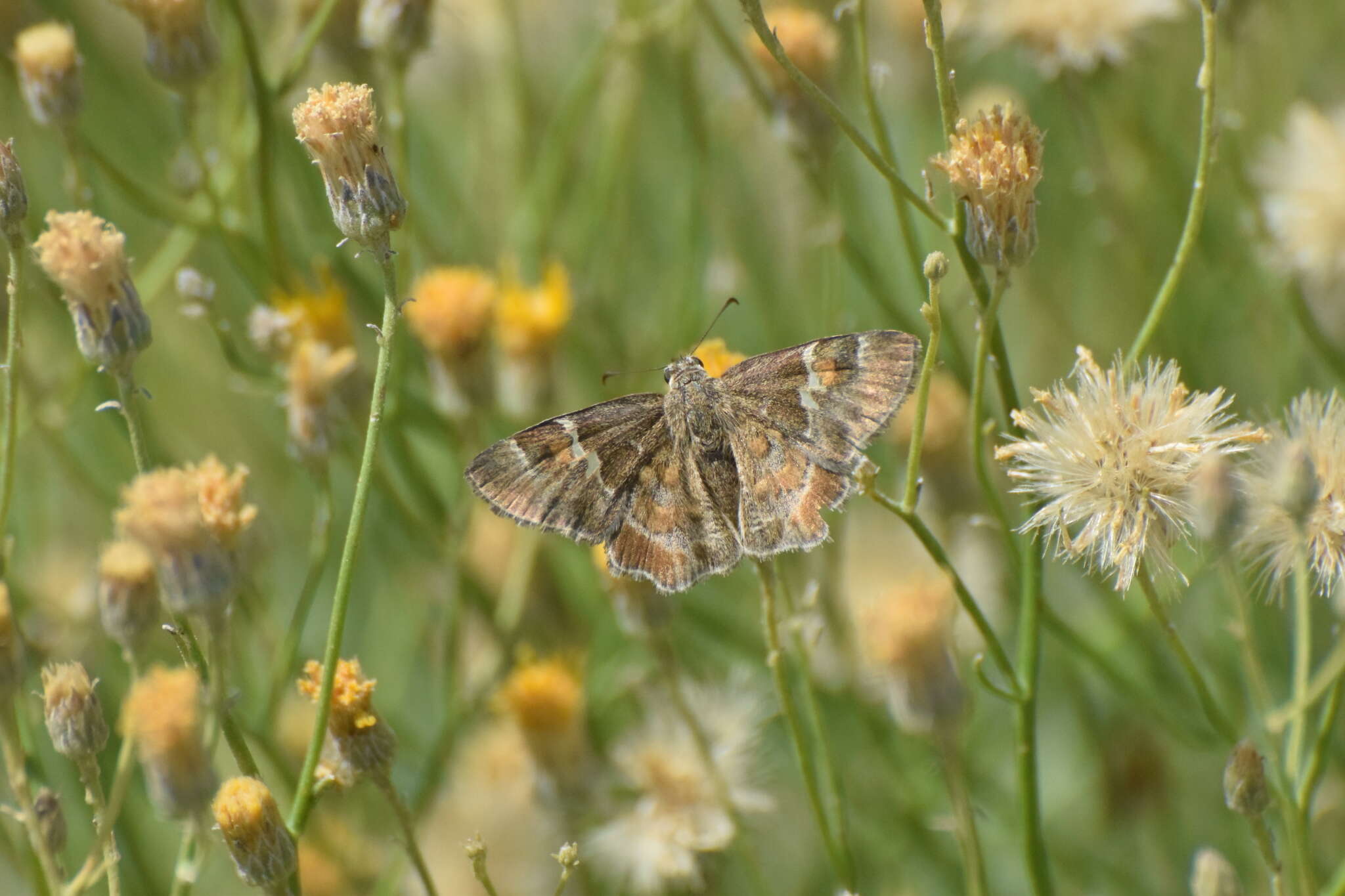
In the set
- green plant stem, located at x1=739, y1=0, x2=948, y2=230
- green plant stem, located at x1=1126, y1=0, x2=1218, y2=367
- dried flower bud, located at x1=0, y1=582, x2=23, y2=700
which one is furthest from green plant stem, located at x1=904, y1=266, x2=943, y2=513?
dried flower bud, located at x1=0, y1=582, x2=23, y2=700

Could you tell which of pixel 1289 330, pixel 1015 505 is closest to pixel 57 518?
pixel 1015 505

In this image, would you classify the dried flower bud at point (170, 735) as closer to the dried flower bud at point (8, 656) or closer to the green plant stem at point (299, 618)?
the dried flower bud at point (8, 656)

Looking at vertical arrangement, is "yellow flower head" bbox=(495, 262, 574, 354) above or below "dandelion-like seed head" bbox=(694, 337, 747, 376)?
above

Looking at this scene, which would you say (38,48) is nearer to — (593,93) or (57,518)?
(593,93)

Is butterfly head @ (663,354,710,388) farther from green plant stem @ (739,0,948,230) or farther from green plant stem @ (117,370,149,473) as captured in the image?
green plant stem @ (117,370,149,473)

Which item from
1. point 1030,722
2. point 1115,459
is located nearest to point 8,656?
point 1030,722

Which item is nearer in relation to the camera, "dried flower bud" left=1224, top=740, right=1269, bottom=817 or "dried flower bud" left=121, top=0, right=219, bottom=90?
"dried flower bud" left=1224, top=740, right=1269, bottom=817
